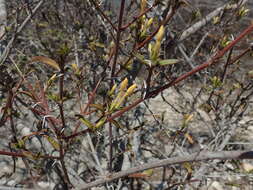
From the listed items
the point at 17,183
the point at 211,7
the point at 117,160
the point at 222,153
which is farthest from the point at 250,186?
the point at 222,153

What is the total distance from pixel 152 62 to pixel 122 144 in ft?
5.29

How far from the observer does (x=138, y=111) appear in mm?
2504

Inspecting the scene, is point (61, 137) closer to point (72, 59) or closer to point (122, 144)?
point (122, 144)

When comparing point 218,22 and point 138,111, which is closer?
point 218,22

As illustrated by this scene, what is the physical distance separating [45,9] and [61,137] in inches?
122

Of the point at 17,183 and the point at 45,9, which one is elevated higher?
the point at 45,9

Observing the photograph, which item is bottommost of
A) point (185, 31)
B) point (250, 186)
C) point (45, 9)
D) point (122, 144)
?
point (250, 186)

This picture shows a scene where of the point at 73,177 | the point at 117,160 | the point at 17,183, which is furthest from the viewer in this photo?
the point at 17,183

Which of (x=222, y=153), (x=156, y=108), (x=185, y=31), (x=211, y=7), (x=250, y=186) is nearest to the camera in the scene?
(x=222, y=153)

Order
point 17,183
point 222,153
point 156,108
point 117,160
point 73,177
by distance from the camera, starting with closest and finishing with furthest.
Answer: point 222,153, point 73,177, point 117,160, point 17,183, point 156,108

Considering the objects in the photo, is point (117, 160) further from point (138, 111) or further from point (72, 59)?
point (72, 59)

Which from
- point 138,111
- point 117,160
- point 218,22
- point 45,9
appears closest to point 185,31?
point 218,22

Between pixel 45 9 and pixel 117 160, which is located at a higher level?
pixel 45 9

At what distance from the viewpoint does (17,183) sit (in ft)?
11.4
